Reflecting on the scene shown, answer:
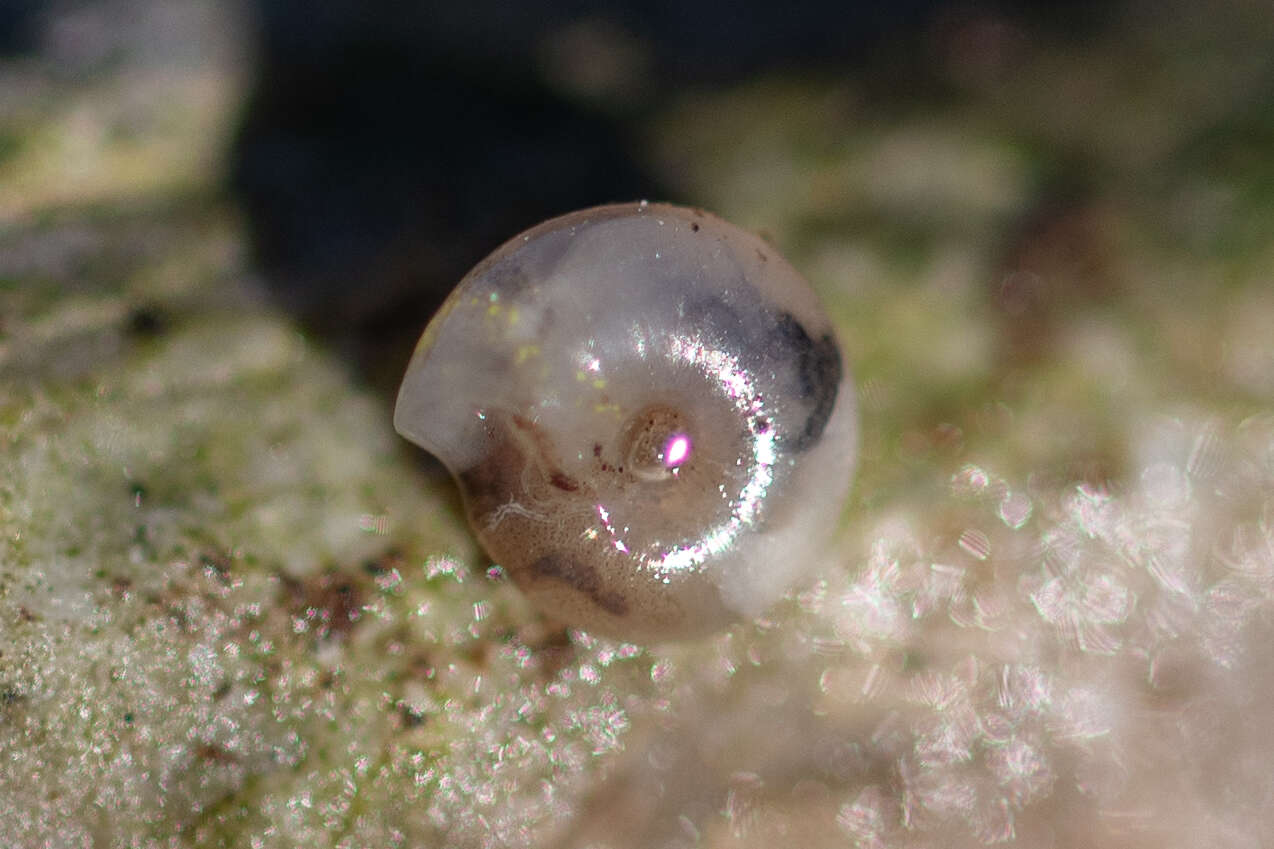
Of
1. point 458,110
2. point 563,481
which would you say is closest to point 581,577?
point 563,481

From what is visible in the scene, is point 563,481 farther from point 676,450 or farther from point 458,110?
point 458,110

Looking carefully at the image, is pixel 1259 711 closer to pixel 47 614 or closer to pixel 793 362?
pixel 793 362

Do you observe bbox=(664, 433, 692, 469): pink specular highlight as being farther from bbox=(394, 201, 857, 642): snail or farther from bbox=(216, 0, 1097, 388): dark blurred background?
bbox=(216, 0, 1097, 388): dark blurred background

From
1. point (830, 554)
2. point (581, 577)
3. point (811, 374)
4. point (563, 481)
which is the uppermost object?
point (811, 374)

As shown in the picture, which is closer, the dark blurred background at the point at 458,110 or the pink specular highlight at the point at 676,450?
the pink specular highlight at the point at 676,450

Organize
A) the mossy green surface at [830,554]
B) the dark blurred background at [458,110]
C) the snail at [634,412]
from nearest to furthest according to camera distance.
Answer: the snail at [634,412] < the mossy green surface at [830,554] < the dark blurred background at [458,110]

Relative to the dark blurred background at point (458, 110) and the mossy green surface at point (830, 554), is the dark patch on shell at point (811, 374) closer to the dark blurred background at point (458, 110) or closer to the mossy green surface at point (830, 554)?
the mossy green surface at point (830, 554)

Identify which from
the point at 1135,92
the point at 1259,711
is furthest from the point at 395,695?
the point at 1135,92

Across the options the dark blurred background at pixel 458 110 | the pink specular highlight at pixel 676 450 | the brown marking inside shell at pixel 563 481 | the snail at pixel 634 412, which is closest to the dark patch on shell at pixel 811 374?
the snail at pixel 634 412
